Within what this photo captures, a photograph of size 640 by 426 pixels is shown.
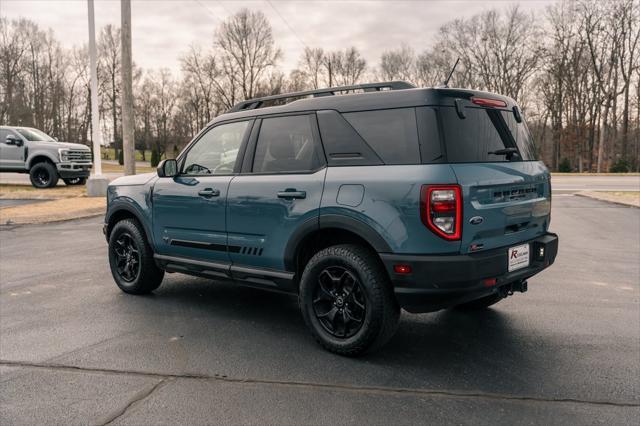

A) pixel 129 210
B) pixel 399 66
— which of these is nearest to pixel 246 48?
pixel 399 66

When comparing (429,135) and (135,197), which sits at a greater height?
(429,135)

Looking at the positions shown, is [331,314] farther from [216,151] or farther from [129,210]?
[129,210]

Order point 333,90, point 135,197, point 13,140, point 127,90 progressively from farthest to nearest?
point 13,140 < point 127,90 < point 135,197 < point 333,90

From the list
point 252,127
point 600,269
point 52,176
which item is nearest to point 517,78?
point 52,176

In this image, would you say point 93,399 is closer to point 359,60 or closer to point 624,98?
point 624,98

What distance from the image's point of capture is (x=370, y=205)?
11.5ft

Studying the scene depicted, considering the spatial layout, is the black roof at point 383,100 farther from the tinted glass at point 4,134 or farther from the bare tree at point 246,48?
the bare tree at point 246,48

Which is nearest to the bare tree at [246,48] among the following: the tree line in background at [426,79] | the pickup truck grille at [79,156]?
the tree line in background at [426,79]

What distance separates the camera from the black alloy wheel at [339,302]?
3734 millimetres

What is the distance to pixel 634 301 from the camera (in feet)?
17.1

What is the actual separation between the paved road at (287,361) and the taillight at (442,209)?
1.01 metres

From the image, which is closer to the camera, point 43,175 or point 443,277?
point 443,277

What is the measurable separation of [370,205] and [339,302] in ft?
2.68

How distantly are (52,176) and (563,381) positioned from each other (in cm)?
1864
